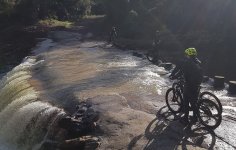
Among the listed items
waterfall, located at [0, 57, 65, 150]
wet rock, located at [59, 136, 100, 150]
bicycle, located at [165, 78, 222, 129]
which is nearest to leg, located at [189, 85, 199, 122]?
bicycle, located at [165, 78, 222, 129]

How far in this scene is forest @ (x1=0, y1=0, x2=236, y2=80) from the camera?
4122 centimetres

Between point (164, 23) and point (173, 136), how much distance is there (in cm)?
4278

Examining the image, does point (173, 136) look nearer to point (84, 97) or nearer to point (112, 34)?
point (84, 97)

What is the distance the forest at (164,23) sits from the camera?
135ft

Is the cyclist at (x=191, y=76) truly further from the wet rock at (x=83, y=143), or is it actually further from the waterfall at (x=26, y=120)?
the waterfall at (x=26, y=120)

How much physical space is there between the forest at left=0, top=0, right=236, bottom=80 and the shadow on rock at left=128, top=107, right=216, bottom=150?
17.2 meters

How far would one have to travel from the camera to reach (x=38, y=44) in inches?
1768

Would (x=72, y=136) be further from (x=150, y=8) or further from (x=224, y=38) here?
(x=150, y=8)

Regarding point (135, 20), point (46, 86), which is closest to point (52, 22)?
point (135, 20)

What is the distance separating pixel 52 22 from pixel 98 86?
4575 centimetres

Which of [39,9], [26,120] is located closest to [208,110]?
[26,120]

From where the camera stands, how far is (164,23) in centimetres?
5422

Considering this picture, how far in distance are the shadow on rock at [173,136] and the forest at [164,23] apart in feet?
56.3

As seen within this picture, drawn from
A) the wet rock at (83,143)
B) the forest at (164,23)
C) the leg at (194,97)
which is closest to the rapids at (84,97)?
the wet rock at (83,143)
